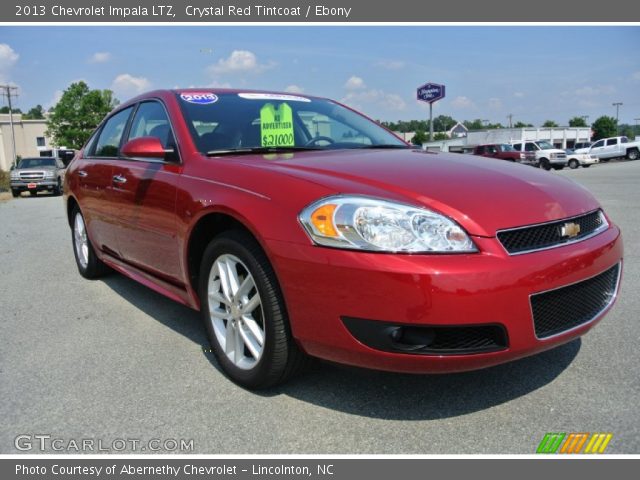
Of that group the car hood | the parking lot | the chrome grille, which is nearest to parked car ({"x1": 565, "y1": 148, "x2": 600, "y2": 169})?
the parking lot

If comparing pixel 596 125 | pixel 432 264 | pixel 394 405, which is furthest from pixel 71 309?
pixel 596 125

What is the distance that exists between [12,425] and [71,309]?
1.88 m

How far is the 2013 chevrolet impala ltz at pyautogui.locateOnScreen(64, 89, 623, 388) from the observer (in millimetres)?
2061

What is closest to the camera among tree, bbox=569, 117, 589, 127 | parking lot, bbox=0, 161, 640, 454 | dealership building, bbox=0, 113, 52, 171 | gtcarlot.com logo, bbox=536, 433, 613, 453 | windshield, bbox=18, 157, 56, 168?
gtcarlot.com logo, bbox=536, 433, 613, 453

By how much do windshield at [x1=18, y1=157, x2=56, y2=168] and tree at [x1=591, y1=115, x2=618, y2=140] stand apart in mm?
95806

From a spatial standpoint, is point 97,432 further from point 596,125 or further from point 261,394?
point 596,125

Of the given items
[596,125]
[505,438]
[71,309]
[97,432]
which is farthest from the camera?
[596,125]

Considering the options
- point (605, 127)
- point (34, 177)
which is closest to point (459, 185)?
point (34, 177)

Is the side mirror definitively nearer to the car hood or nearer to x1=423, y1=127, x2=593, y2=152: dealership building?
the car hood

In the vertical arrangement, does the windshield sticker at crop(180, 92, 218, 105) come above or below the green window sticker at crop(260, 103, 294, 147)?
above

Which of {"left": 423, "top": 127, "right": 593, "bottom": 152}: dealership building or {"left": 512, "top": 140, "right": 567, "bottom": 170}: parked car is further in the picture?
{"left": 423, "top": 127, "right": 593, "bottom": 152}: dealership building

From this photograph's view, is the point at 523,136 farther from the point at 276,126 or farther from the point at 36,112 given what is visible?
the point at 36,112

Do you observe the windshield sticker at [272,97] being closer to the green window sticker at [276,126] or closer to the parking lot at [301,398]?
the green window sticker at [276,126]

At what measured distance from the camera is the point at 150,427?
93.7 inches
